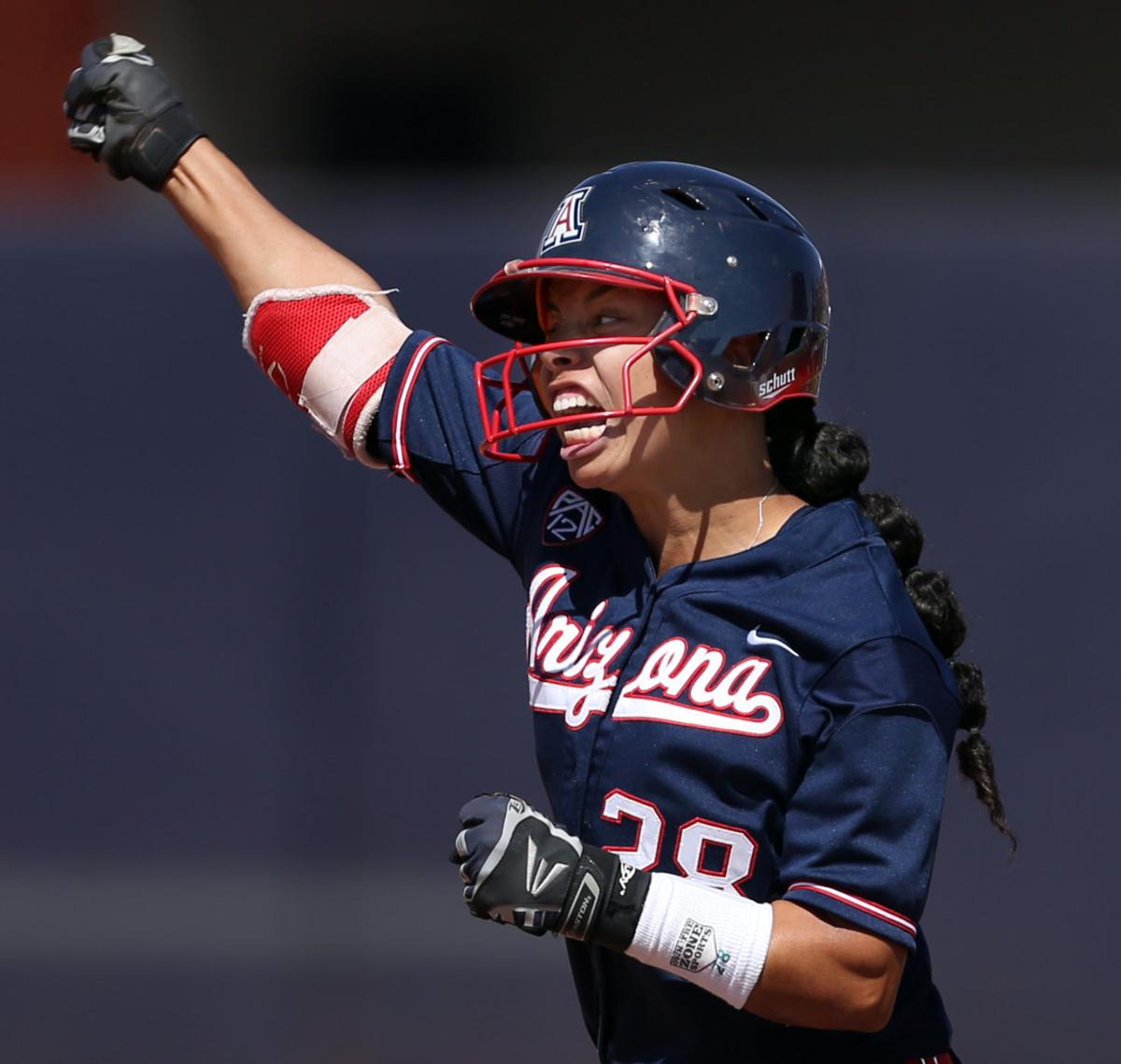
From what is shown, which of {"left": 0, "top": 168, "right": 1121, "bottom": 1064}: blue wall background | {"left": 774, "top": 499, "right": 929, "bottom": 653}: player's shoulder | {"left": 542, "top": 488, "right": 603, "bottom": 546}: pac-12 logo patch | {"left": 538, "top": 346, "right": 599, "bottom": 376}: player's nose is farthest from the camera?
{"left": 0, "top": 168, "right": 1121, "bottom": 1064}: blue wall background

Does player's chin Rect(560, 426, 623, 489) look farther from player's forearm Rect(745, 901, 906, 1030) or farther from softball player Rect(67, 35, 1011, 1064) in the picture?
player's forearm Rect(745, 901, 906, 1030)

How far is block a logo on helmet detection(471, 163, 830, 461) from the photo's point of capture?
2.07 metres

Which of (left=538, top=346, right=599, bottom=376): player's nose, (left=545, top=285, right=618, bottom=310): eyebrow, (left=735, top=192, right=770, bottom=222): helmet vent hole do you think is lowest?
(left=538, top=346, right=599, bottom=376): player's nose

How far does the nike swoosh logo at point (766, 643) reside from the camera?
2000 mm

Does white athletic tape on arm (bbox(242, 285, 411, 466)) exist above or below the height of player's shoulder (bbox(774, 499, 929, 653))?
above

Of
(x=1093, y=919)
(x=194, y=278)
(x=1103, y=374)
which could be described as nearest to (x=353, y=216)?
(x=194, y=278)

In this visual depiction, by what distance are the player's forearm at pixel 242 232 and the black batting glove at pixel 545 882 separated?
2.91 ft

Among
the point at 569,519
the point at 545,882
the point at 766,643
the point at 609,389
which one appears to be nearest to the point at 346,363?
the point at 569,519

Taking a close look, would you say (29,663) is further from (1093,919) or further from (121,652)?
(1093,919)

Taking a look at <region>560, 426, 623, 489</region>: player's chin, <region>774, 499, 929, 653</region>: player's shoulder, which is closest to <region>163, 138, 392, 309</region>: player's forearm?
<region>560, 426, 623, 489</region>: player's chin

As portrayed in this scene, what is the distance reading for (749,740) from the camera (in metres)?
1.97

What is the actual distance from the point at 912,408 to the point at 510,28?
321 cm

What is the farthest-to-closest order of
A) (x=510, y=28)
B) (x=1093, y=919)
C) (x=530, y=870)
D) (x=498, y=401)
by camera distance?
(x=510, y=28) < (x=1093, y=919) < (x=498, y=401) < (x=530, y=870)

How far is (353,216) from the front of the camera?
428 cm
